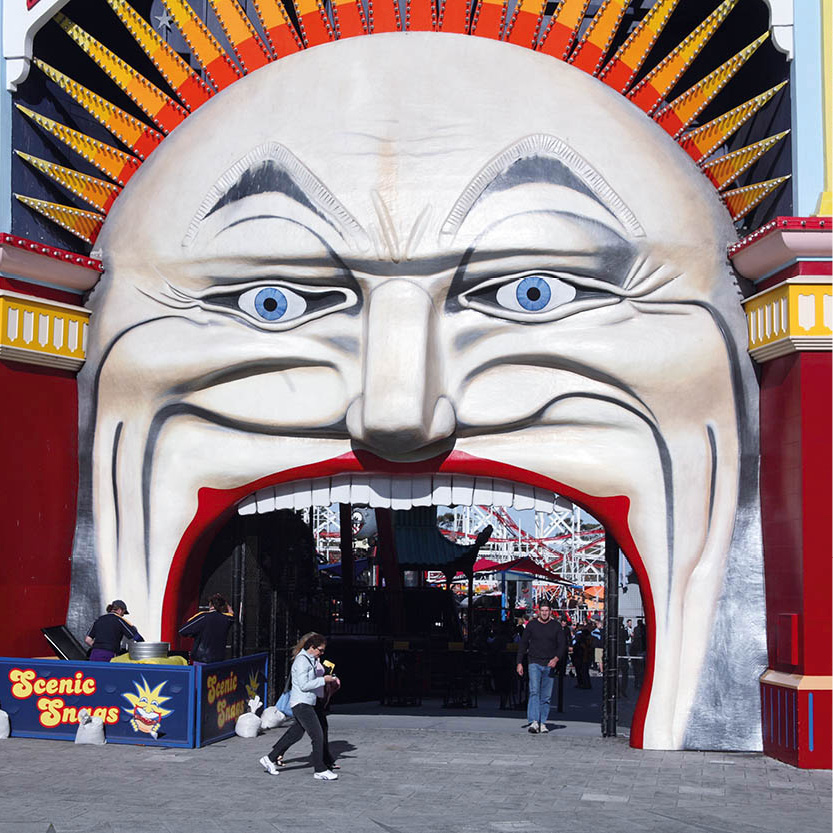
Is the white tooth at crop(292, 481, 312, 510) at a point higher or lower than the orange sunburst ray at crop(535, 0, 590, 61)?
lower

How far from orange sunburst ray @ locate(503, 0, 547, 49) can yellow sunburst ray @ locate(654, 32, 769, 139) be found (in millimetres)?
1452

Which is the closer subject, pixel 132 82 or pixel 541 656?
pixel 132 82

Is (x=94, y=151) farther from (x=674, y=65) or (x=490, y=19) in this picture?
(x=674, y=65)

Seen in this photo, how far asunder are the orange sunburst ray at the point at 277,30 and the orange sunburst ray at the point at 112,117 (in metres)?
1.54

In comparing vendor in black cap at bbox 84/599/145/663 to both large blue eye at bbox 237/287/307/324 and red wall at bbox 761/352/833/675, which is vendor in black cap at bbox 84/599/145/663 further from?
red wall at bbox 761/352/833/675

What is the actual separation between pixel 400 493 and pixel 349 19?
4776mm

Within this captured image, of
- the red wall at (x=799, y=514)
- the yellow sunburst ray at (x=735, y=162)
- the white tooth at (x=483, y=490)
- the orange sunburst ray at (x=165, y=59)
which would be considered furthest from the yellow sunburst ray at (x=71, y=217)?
the red wall at (x=799, y=514)

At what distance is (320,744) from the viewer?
9.79m

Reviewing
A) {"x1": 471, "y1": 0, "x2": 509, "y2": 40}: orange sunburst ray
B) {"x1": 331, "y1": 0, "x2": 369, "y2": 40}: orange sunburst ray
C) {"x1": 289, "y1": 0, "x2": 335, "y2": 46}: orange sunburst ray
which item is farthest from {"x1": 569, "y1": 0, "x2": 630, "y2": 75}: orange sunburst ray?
{"x1": 289, "y1": 0, "x2": 335, "y2": 46}: orange sunburst ray

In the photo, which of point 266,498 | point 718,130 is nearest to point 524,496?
point 266,498

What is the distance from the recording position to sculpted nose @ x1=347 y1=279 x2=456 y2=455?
446 inches

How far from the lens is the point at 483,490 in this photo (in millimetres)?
12188

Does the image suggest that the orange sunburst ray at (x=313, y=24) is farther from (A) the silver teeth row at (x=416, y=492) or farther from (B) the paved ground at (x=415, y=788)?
(B) the paved ground at (x=415, y=788)

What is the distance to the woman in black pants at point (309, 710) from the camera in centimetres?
979
